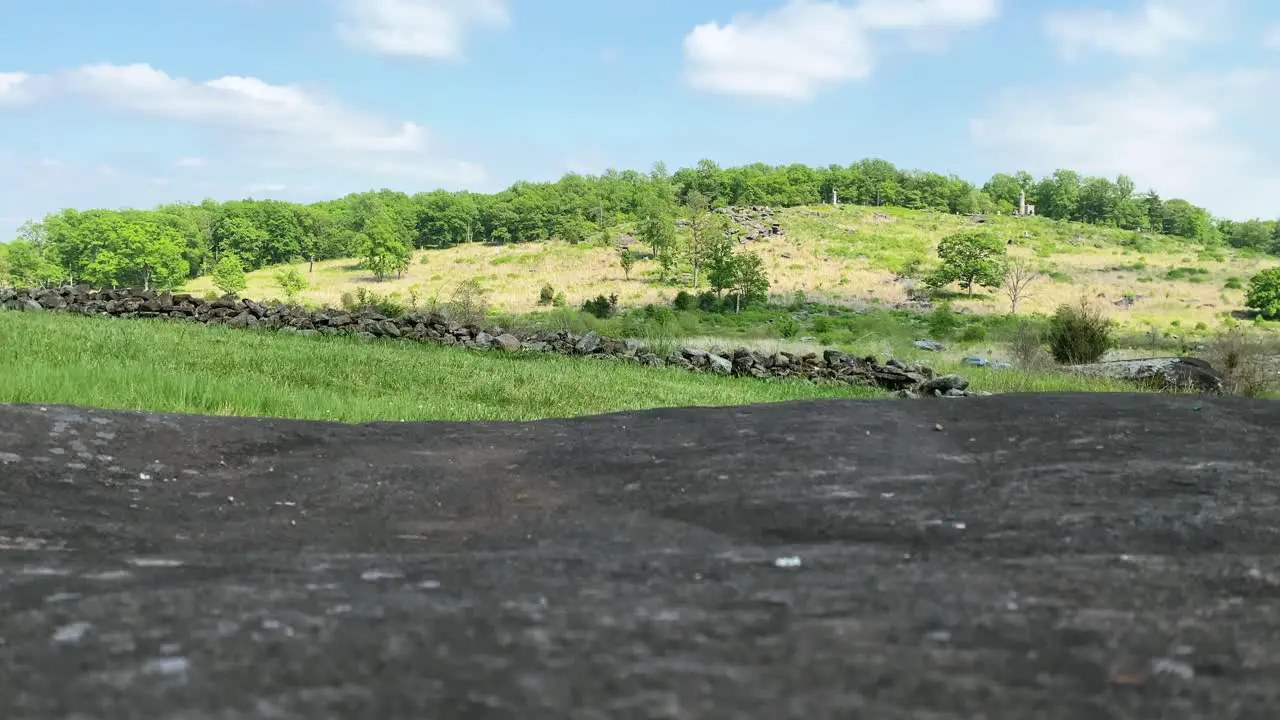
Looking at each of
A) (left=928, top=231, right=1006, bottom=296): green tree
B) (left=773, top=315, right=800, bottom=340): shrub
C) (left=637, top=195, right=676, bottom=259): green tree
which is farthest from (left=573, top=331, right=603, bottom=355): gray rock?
(left=637, top=195, right=676, bottom=259): green tree

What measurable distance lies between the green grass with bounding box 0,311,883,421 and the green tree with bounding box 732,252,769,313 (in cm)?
3127

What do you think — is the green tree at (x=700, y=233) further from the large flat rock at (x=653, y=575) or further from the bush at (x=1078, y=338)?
the large flat rock at (x=653, y=575)

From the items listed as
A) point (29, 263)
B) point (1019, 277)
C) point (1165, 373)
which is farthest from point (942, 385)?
point (29, 263)

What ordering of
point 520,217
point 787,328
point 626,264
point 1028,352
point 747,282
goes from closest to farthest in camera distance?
point 1028,352 < point 787,328 < point 747,282 < point 626,264 < point 520,217

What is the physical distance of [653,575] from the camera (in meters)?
1.30

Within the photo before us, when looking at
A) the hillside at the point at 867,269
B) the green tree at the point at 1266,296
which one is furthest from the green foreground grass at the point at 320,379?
the green tree at the point at 1266,296

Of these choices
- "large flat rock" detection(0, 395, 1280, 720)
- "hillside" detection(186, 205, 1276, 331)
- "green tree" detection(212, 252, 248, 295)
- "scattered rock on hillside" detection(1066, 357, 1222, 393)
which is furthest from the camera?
"green tree" detection(212, 252, 248, 295)

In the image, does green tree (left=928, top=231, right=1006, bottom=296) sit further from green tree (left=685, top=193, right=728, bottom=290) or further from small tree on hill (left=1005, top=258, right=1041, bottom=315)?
green tree (left=685, top=193, right=728, bottom=290)

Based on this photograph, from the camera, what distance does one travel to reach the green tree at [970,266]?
171 ft

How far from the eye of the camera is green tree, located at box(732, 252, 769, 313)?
43500 mm

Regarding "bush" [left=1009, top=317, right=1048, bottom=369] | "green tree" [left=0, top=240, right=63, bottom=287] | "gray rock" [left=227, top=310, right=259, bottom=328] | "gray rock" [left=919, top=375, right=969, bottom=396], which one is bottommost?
"gray rock" [left=919, top=375, right=969, bottom=396]

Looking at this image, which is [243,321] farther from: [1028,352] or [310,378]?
[1028,352]

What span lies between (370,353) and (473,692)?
10.7 m

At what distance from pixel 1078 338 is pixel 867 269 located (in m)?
44.4
